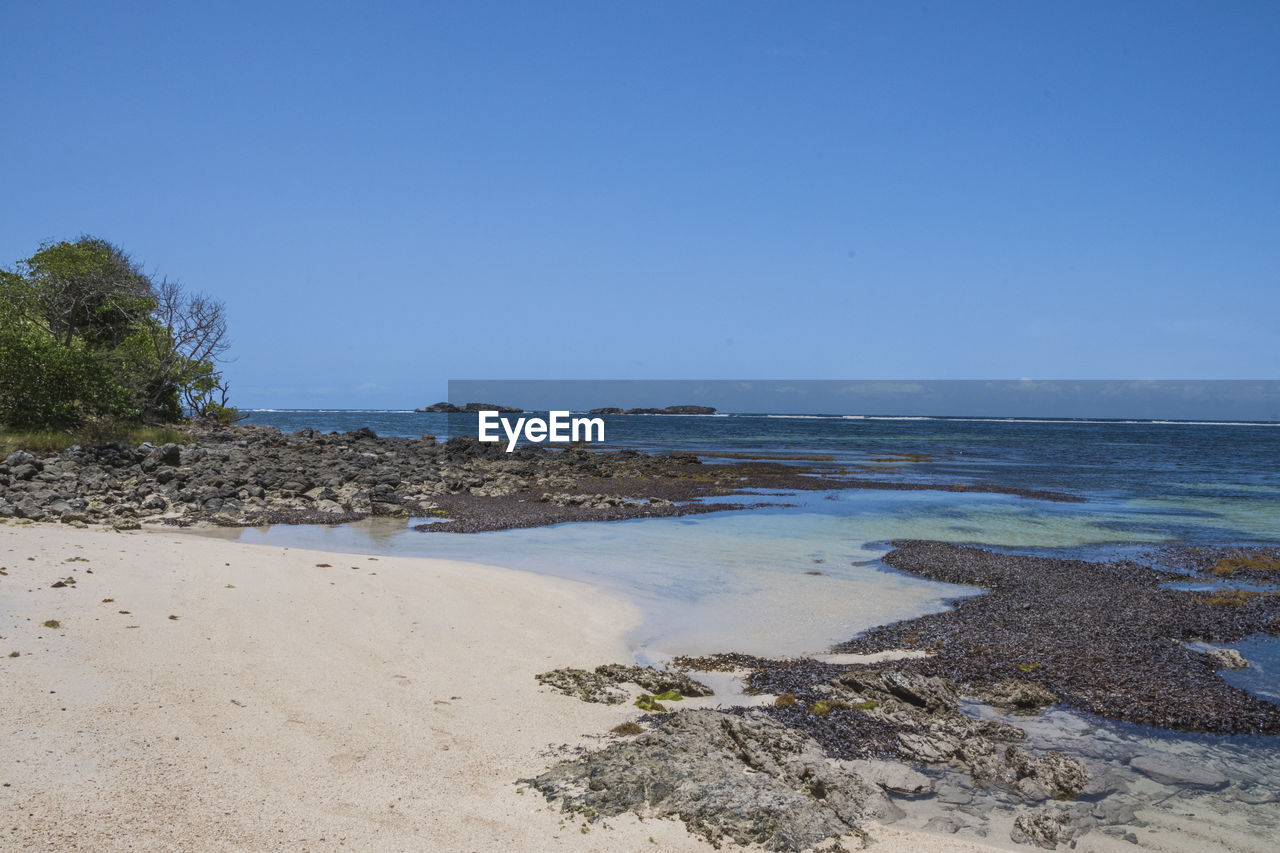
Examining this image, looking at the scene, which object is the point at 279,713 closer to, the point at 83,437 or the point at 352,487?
the point at 352,487

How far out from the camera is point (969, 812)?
5.21 metres

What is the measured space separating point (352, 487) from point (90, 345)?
20.9 metres

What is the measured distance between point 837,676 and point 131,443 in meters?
27.9

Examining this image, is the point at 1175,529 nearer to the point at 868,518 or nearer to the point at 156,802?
the point at 868,518

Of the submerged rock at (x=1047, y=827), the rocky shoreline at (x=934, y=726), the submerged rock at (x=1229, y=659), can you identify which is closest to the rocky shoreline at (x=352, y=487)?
the rocky shoreline at (x=934, y=726)

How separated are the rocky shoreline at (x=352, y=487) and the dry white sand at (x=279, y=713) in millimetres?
8043

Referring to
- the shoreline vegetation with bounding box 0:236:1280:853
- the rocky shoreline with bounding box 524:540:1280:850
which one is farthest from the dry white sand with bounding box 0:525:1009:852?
the rocky shoreline with bounding box 524:540:1280:850

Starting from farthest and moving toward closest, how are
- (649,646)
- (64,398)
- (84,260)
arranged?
1. (84,260)
2. (64,398)
3. (649,646)

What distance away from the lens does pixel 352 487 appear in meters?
24.1

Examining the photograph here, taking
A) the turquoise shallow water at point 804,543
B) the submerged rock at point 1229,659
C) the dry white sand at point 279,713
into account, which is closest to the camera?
the dry white sand at point 279,713

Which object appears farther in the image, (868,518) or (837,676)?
(868,518)

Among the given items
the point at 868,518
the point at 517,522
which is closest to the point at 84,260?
the point at 517,522

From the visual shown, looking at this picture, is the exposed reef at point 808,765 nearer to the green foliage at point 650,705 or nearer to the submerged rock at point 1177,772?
the green foliage at point 650,705

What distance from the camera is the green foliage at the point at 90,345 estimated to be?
80.4 feet
